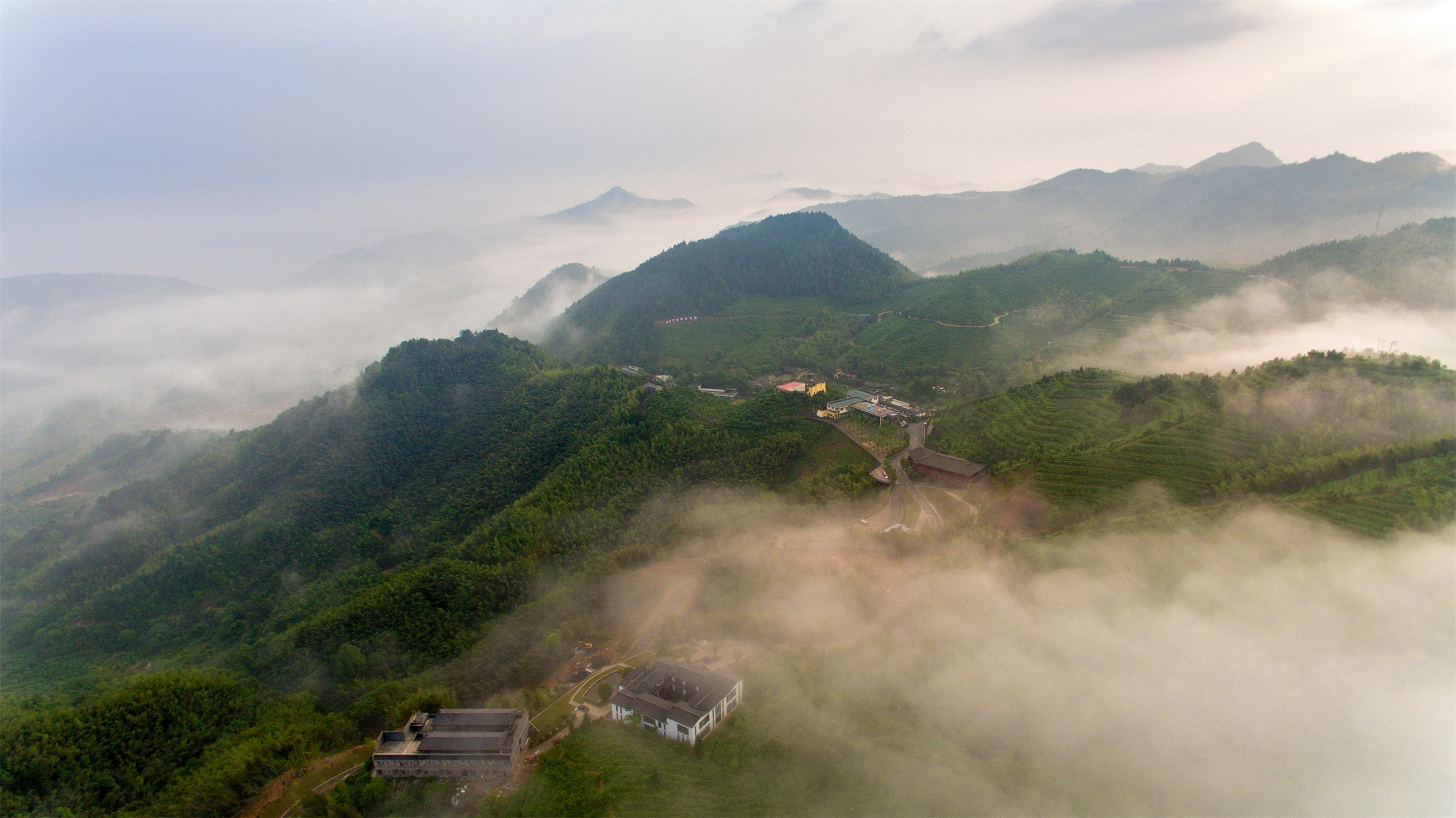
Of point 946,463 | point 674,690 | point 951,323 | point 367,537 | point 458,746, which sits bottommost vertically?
point 674,690

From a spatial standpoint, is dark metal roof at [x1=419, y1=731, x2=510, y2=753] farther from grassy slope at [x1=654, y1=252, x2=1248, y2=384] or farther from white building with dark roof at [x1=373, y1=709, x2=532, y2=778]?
grassy slope at [x1=654, y1=252, x2=1248, y2=384]

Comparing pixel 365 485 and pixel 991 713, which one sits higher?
pixel 365 485

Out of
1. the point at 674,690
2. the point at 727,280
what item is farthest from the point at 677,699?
the point at 727,280

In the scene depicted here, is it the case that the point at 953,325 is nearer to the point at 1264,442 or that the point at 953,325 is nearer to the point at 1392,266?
the point at 1392,266

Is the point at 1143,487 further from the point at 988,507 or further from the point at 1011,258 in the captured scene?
the point at 1011,258

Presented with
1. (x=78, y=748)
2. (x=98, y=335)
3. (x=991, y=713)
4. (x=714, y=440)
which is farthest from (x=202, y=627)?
(x=98, y=335)

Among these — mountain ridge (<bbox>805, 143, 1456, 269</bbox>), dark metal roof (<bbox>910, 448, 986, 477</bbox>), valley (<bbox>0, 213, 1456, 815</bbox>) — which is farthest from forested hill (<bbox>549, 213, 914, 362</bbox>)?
mountain ridge (<bbox>805, 143, 1456, 269</bbox>)
